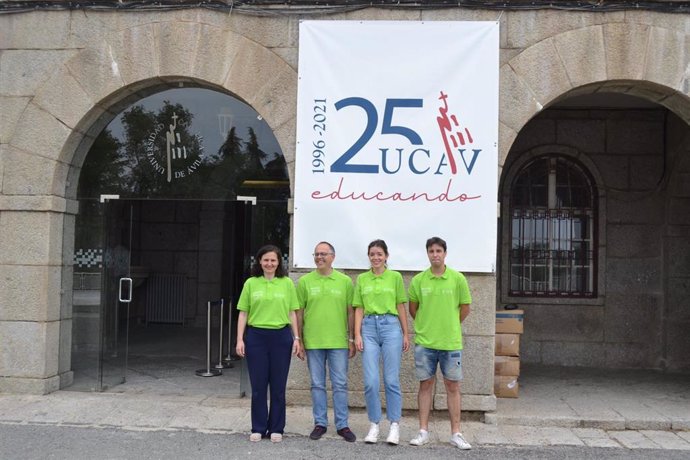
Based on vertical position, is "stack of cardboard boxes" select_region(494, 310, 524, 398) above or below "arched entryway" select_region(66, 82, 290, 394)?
below

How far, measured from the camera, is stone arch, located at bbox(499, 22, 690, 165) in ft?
20.6

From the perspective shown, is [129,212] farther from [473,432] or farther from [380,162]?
[473,432]

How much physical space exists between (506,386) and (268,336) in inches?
119

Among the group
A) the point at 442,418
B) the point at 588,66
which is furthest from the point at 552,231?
the point at 442,418

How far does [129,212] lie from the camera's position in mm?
7492

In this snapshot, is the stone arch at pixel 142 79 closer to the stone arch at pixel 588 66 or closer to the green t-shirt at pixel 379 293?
the green t-shirt at pixel 379 293

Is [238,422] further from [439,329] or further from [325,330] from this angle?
[439,329]

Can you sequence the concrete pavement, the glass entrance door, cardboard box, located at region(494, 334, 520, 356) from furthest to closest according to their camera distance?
the glass entrance door < cardboard box, located at region(494, 334, 520, 356) < the concrete pavement

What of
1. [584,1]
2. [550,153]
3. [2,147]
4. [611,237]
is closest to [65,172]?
[2,147]

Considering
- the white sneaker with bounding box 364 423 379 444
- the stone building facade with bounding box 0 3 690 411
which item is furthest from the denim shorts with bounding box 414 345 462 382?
the stone building facade with bounding box 0 3 690 411

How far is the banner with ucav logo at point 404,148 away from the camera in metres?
6.28

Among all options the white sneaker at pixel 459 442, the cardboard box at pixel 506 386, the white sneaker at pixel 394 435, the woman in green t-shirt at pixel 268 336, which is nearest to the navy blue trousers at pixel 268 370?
the woman in green t-shirt at pixel 268 336

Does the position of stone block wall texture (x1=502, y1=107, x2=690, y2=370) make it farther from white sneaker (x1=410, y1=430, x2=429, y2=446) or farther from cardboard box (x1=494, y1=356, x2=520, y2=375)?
white sneaker (x1=410, y1=430, x2=429, y2=446)

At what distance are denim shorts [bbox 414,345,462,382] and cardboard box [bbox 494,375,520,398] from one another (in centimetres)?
175
